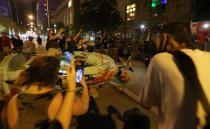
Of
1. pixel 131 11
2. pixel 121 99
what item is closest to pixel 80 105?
pixel 121 99

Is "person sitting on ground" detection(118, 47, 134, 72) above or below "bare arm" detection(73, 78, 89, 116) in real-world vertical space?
above

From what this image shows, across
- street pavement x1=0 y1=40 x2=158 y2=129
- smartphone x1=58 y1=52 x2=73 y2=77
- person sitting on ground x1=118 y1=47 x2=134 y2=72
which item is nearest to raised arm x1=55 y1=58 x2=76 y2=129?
street pavement x1=0 y1=40 x2=158 y2=129

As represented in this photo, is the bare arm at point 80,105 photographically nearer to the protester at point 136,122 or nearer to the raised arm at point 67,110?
the raised arm at point 67,110

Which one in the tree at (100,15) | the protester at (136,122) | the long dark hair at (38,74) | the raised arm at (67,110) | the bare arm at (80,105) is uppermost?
the tree at (100,15)

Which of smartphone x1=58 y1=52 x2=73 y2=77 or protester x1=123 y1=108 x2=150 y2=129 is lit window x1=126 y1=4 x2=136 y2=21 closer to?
smartphone x1=58 y1=52 x2=73 y2=77

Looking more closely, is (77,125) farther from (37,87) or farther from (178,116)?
(178,116)

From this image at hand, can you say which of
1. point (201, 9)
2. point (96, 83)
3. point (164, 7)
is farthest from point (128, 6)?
point (96, 83)

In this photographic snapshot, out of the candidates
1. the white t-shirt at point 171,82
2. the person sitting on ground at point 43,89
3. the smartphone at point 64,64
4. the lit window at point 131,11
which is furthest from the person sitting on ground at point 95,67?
the lit window at point 131,11

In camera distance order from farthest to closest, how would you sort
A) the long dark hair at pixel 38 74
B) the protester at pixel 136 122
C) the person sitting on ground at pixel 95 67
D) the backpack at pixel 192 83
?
the person sitting on ground at pixel 95 67 → the protester at pixel 136 122 → the long dark hair at pixel 38 74 → the backpack at pixel 192 83

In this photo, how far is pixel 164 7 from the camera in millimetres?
16078

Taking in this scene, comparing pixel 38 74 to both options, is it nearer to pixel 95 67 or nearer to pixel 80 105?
pixel 80 105

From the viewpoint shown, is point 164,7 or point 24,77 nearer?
point 24,77

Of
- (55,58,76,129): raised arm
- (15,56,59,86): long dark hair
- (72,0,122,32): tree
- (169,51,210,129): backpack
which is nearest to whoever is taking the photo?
(55,58,76,129): raised arm

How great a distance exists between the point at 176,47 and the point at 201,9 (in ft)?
47.1
